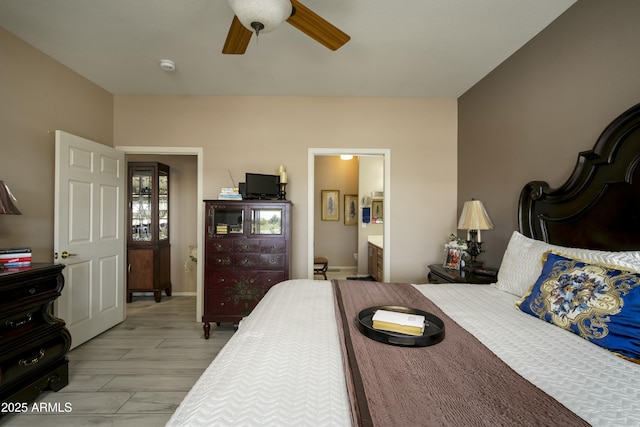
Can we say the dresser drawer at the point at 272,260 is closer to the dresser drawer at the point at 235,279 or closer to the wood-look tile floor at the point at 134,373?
the dresser drawer at the point at 235,279

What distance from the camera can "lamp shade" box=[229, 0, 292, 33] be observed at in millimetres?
1301

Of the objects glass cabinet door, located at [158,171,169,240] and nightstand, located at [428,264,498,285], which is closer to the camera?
nightstand, located at [428,264,498,285]

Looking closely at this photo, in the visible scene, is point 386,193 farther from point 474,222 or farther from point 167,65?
point 167,65

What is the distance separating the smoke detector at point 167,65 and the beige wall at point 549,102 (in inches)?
121

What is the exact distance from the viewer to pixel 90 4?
189 centimetres

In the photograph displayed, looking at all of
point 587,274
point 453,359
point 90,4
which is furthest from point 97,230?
point 587,274

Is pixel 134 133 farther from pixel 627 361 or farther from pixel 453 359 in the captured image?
pixel 627 361

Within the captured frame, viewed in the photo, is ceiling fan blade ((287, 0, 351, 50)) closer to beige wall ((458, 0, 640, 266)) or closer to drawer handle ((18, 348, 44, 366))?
beige wall ((458, 0, 640, 266))

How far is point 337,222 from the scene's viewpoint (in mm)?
6355

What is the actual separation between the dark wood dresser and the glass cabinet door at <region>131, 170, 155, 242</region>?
84.9 inches

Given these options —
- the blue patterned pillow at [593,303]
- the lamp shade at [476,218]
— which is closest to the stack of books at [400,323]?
the blue patterned pillow at [593,303]

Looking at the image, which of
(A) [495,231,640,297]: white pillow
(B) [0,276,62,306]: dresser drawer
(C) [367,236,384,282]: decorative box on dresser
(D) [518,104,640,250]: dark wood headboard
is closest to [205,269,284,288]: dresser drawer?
(B) [0,276,62,306]: dresser drawer

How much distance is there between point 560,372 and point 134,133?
413cm

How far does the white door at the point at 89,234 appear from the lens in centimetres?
249
